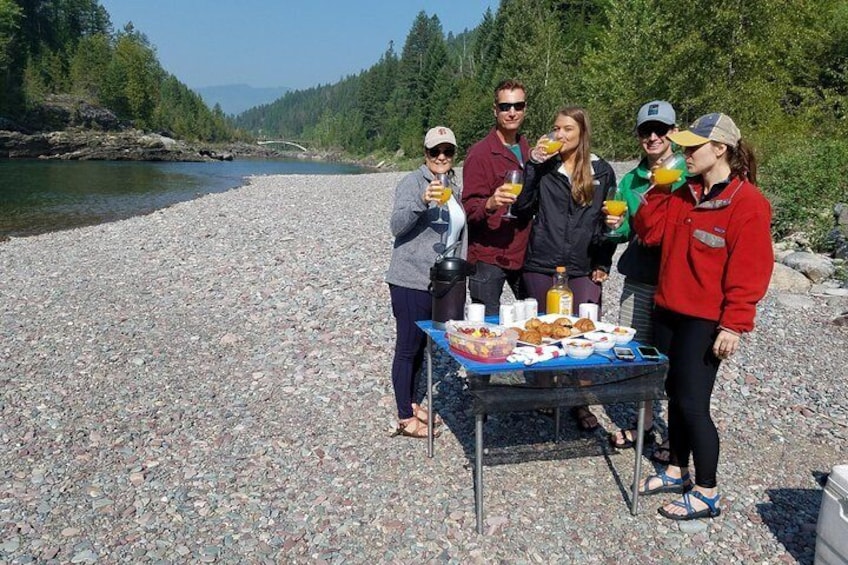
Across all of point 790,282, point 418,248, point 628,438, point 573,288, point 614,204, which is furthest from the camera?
point 790,282

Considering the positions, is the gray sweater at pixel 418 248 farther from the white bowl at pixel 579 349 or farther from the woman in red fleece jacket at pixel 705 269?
the woman in red fleece jacket at pixel 705 269

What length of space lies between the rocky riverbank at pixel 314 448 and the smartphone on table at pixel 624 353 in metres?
1.19

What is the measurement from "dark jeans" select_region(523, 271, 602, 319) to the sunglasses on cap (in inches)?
45.1

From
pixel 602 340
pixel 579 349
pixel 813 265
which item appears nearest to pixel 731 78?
pixel 813 265

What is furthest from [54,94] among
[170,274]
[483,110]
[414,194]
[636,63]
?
[414,194]

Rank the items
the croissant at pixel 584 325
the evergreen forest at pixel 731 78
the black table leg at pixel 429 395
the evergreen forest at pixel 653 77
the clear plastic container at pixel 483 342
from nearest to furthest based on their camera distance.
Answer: the clear plastic container at pixel 483 342 → the croissant at pixel 584 325 → the black table leg at pixel 429 395 → the evergreen forest at pixel 731 78 → the evergreen forest at pixel 653 77

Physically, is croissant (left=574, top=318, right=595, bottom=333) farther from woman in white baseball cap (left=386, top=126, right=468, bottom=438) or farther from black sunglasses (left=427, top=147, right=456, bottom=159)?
black sunglasses (left=427, top=147, right=456, bottom=159)

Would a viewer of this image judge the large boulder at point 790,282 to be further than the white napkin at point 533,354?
Yes

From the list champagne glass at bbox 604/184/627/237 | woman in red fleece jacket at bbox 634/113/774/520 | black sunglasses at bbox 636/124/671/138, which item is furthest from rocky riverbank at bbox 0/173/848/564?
black sunglasses at bbox 636/124/671/138

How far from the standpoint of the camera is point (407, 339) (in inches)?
198

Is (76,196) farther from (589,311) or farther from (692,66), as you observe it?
(589,311)

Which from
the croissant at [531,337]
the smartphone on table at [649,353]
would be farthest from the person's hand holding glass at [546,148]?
the smartphone on table at [649,353]

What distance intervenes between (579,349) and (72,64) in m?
113

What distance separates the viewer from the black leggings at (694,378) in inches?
156
